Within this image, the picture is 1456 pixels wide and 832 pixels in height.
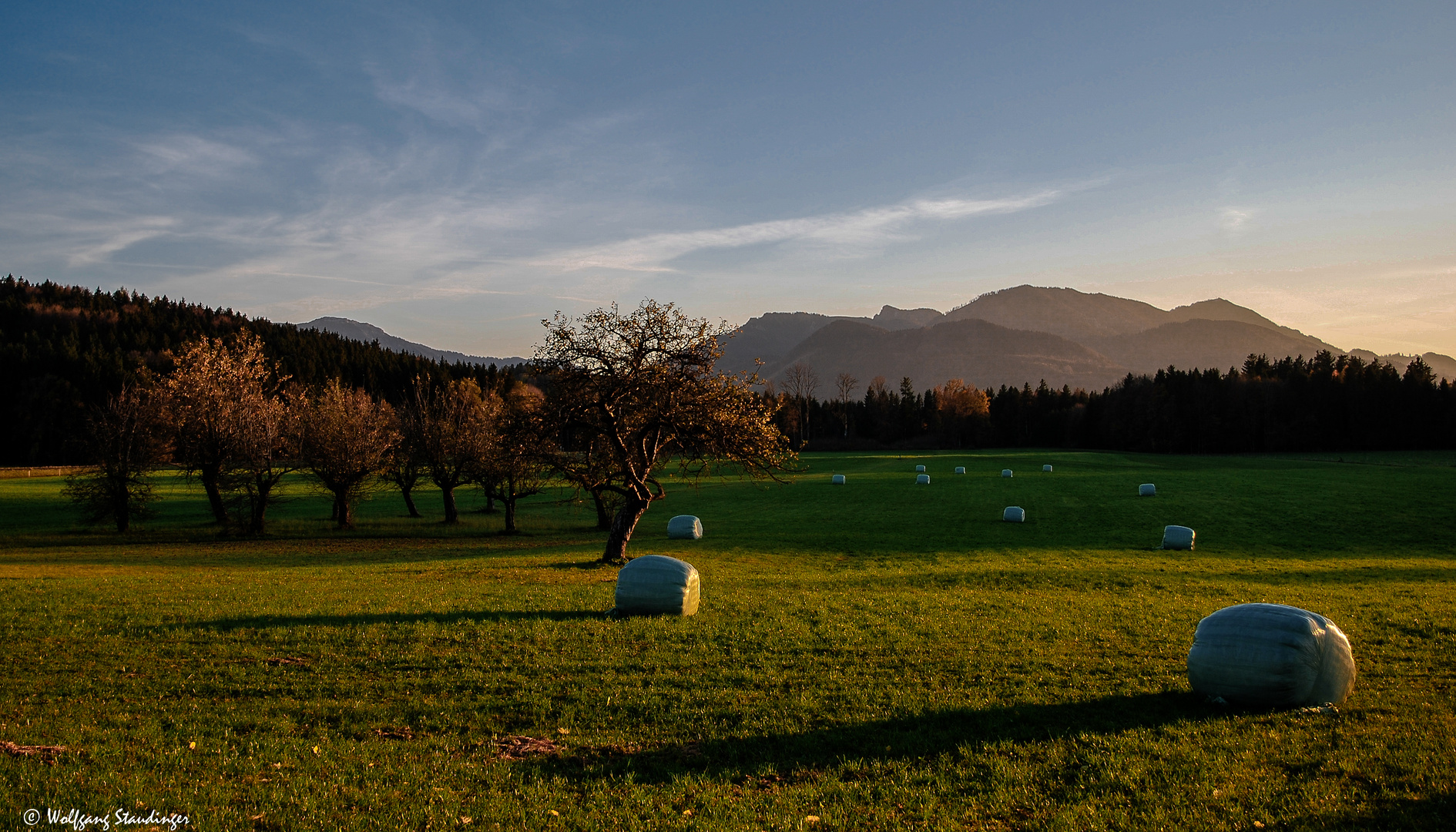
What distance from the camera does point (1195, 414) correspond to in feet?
428

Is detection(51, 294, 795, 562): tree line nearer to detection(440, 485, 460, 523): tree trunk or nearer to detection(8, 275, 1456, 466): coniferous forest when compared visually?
detection(440, 485, 460, 523): tree trunk

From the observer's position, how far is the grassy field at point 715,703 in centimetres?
788

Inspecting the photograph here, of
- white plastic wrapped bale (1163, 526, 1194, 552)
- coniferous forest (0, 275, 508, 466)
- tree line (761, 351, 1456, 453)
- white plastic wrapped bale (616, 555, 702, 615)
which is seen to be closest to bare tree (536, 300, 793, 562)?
white plastic wrapped bale (616, 555, 702, 615)

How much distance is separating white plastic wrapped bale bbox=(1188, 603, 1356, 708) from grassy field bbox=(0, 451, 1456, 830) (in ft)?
1.24

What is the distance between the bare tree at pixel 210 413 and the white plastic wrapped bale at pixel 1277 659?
52112 mm

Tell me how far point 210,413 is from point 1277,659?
183 feet

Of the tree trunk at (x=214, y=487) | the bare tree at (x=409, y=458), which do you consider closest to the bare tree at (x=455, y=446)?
the bare tree at (x=409, y=458)

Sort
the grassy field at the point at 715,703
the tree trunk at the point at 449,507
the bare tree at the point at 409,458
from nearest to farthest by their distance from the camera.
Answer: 1. the grassy field at the point at 715,703
2. the tree trunk at the point at 449,507
3. the bare tree at the point at 409,458

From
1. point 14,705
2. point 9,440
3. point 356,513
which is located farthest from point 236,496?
point 9,440

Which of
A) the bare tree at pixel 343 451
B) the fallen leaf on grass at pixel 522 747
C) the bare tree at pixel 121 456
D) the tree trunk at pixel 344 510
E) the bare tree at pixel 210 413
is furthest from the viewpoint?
the tree trunk at pixel 344 510

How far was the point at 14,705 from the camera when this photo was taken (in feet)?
33.6

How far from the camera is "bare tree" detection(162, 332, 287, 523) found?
4691cm

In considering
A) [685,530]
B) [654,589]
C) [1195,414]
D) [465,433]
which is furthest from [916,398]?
[654,589]

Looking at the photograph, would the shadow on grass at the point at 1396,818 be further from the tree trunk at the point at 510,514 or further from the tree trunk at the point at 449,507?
the tree trunk at the point at 449,507
